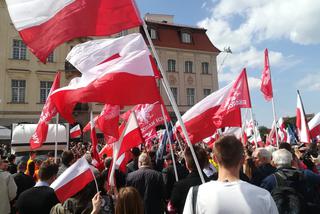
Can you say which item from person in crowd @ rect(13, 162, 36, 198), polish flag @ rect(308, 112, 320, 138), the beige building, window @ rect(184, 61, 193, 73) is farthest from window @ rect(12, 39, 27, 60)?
person in crowd @ rect(13, 162, 36, 198)

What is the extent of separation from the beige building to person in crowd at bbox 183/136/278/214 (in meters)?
26.0

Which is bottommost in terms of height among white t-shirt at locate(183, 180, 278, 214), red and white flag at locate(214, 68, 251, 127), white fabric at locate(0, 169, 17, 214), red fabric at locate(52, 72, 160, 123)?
white fabric at locate(0, 169, 17, 214)

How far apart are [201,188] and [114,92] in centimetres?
212

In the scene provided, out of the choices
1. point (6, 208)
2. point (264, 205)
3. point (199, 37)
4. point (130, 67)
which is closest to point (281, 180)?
point (264, 205)

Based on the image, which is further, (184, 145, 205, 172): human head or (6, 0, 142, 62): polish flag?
(184, 145, 205, 172): human head

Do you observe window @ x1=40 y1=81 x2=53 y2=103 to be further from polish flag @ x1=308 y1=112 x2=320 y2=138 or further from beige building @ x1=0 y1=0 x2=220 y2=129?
polish flag @ x1=308 y1=112 x2=320 y2=138

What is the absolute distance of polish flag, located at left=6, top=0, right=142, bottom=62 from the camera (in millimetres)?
3838

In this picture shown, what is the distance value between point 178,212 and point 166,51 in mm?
34741

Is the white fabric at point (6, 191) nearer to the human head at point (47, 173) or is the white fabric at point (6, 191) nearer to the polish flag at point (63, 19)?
the human head at point (47, 173)

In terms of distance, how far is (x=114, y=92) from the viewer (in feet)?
13.6

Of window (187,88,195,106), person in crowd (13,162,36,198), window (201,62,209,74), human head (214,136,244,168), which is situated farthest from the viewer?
window (201,62,209,74)

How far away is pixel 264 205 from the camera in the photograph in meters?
2.25

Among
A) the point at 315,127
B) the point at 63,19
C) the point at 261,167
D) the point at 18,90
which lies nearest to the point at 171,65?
the point at 18,90

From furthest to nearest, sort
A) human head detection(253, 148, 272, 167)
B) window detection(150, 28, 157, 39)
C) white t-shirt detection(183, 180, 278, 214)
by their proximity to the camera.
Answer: window detection(150, 28, 157, 39), human head detection(253, 148, 272, 167), white t-shirt detection(183, 180, 278, 214)
